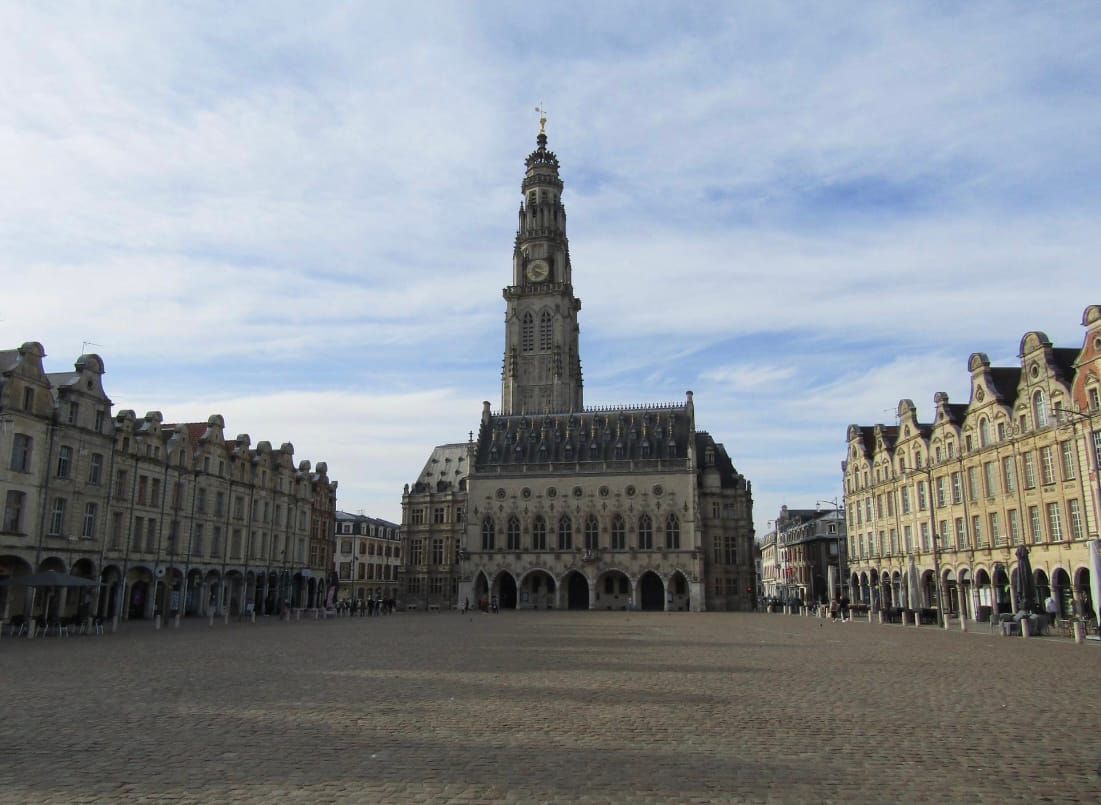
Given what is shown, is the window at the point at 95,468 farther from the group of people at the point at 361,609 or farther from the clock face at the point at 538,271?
the clock face at the point at 538,271

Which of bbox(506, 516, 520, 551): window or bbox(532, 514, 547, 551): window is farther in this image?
bbox(506, 516, 520, 551): window

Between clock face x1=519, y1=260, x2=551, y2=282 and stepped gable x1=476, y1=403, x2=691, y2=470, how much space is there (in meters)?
24.6

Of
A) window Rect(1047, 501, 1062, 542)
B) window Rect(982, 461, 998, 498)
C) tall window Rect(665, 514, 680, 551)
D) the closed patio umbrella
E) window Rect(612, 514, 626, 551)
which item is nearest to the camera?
the closed patio umbrella

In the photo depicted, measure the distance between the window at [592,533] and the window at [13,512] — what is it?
49.7 meters

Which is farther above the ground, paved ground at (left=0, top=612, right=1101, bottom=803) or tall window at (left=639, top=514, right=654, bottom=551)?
tall window at (left=639, top=514, right=654, bottom=551)

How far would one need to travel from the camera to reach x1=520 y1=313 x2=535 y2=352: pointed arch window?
10456 cm

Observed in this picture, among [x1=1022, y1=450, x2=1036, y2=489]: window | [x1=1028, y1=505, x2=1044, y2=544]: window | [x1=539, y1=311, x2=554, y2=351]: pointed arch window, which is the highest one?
[x1=539, y1=311, x2=554, y2=351]: pointed arch window

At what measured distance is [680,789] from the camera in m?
9.62

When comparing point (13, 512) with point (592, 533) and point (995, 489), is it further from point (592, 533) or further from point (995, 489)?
point (995, 489)

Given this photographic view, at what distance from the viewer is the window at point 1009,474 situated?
47000mm

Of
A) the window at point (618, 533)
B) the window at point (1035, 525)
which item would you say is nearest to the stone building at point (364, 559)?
the window at point (618, 533)

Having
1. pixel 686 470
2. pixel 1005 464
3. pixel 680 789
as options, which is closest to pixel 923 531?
pixel 1005 464

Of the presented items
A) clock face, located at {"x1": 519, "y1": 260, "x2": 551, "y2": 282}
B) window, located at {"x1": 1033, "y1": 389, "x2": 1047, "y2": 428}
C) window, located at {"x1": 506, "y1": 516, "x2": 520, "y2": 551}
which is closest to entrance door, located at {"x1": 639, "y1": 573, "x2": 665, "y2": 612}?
window, located at {"x1": 506, "y1": 516, "x2": 520, "y2": 551}

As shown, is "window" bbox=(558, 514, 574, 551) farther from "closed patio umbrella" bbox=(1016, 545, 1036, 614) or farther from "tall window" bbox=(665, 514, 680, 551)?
"closed patio umbrella" bbox=(1016, 545, 1036, 614)
